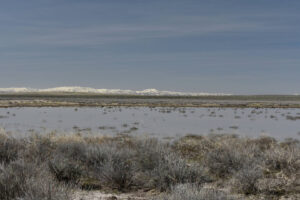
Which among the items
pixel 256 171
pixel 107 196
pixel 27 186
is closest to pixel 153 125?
pixel 256 171

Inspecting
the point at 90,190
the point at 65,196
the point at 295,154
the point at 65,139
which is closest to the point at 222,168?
the point at 295,154

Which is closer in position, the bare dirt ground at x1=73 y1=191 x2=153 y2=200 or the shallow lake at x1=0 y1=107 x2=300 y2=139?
the bare dirt ground at x1=73 y1=191 x2=153 y2=200

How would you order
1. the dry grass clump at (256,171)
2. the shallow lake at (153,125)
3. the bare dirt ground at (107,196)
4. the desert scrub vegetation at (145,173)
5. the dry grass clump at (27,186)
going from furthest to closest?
1. the shallow lake at (153,125)
2. the dry grass clump at (256,171)
3. the bare dirt ground at (107,196)
4. the desert scrub vegetation at (145,173)
5. the dry grass clump at (27,186)

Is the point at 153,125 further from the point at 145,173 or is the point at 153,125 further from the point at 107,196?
the point at 107,196

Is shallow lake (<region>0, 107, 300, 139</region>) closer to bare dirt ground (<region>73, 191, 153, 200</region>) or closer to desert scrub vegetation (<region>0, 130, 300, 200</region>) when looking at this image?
desert scrub vegetation (<region>0, 130, 300, 200</region>)

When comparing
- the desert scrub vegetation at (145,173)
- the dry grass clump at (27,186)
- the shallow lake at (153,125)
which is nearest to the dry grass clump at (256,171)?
the desert scrub vegetation at (145,173)

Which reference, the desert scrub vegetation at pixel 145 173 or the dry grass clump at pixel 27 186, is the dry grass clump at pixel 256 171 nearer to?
the desert scrub vegetation at pixel 145 173

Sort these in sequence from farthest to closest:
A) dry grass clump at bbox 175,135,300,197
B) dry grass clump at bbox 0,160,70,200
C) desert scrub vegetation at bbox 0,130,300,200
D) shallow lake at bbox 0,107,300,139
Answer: shallow lake at bbox 0,107,300,139 < dry grass clump at bbox 175,135,300,197 < desert scrub vegetation at bbox 0,130,300,200 < dry grass clump at bbox 0,160,70,200

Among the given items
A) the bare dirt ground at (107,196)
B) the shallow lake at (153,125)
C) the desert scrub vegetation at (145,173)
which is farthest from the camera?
the shallow lake at (153,125)

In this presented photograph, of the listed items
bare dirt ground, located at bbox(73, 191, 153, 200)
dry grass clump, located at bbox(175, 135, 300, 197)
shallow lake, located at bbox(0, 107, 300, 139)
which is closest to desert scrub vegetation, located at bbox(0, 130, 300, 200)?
dry grass clump, located at bbox(175, 135, 300, 197)

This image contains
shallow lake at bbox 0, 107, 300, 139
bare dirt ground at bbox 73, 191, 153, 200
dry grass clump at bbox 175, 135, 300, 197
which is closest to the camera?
bare dirt ground at bbox 73, 191, 153, 200

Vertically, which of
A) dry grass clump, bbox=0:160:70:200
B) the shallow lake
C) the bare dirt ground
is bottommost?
the shallow lake

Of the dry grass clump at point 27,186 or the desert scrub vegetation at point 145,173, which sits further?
the desert scrub vegetation at point 145,173

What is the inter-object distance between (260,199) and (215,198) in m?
2.45
